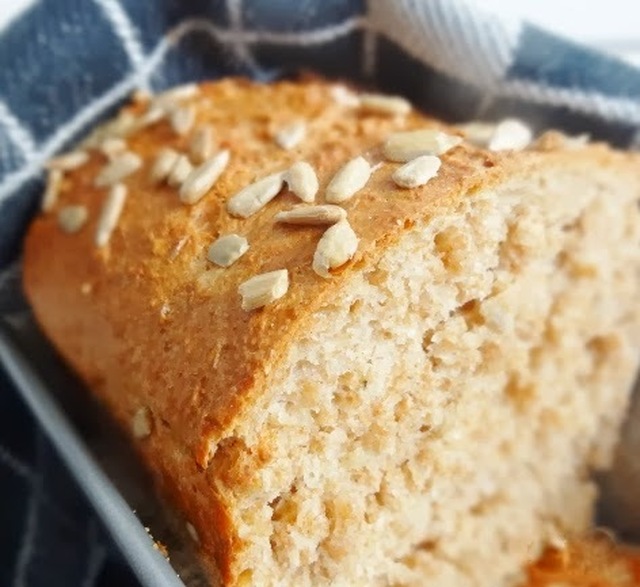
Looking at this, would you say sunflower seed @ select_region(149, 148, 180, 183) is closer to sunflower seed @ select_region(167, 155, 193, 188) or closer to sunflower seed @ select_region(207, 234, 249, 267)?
sunflower seed @ select_region(167, 155, 193, 188)

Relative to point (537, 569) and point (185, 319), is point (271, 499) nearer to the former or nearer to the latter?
point (185, 319)

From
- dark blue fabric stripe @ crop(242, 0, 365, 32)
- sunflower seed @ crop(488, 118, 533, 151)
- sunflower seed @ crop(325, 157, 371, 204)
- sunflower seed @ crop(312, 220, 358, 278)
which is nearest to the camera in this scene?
sunflower seed @ crop(312, 220, 358, 278)

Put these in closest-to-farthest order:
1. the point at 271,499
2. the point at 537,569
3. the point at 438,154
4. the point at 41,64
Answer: the point at 271,499 → the point at 438,154 → the point at 537,569 → the point at 41,64

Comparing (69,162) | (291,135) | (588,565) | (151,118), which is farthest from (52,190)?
(588,565)

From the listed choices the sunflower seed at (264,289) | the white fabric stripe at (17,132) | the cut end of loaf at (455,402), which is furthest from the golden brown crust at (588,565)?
the white fabric stripe at (17,132)

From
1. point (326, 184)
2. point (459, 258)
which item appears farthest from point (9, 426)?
point (459, 258)

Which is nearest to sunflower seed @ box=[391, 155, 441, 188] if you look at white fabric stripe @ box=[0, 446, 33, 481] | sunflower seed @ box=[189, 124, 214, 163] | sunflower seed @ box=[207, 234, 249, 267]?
sunflower seed @ box=[207, 234, 249, 267]

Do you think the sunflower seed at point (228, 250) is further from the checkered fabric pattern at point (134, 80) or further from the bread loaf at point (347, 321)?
the checkered fabric pattern at point (134, 80)
